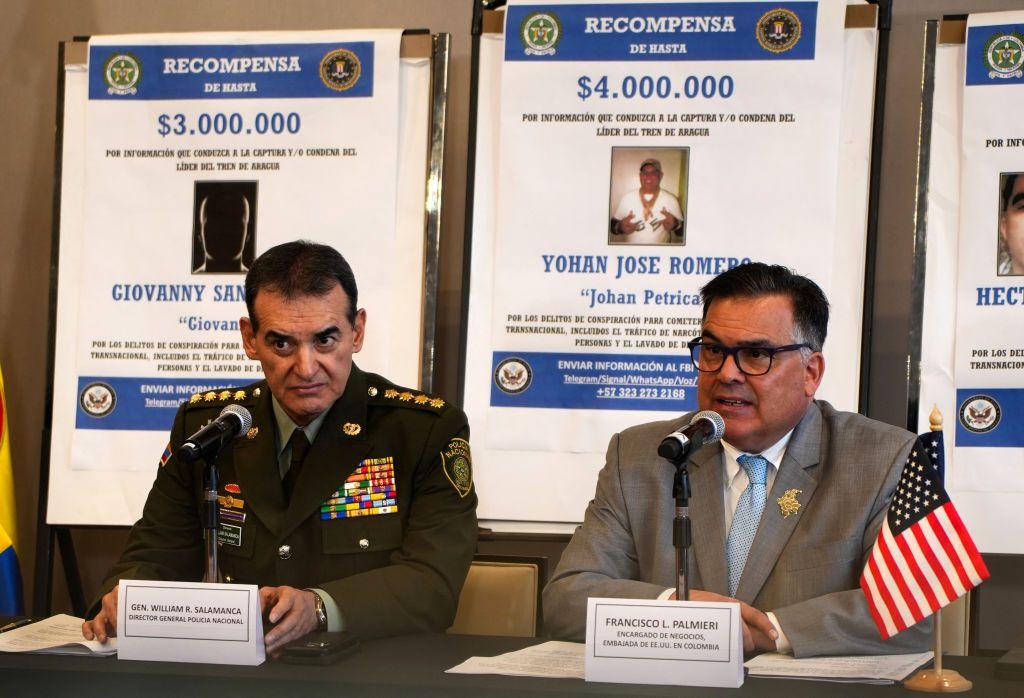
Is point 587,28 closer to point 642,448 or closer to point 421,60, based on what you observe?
point 421,60

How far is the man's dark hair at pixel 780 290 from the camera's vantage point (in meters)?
2.86

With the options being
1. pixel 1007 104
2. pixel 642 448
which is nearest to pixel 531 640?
pixel 642 448

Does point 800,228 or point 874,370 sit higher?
point 800,228

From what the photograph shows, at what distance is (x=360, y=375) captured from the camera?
3.21 metres

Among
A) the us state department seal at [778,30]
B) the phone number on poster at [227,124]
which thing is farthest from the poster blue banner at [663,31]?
the phone number on poster at [227,124]

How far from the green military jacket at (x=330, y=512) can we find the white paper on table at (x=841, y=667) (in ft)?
2.90

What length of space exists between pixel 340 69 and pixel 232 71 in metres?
0.41

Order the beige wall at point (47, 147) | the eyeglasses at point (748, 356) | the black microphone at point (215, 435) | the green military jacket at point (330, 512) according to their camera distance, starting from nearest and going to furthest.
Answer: the black microphone at point (215, 435)
the eyeglasses at point (748, 356)
the green military jacket at point (330, 512)
the beige wall at point (47, 147)

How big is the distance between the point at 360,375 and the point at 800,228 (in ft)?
5.15

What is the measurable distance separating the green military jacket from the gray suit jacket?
1.09 ft

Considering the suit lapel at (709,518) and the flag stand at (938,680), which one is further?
the suit lapel at (709,518)

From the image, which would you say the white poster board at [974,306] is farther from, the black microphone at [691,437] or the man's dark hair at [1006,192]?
the black microphone at [691,437]

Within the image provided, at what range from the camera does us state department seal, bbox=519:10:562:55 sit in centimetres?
413

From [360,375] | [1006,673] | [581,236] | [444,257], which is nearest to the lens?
[1006,673]
